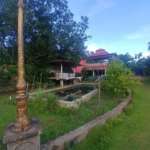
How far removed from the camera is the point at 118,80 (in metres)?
15.0

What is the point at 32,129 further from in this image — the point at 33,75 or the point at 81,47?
the point at 81,47

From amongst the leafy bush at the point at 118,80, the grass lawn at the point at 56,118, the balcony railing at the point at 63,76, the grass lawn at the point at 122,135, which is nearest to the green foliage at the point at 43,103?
the grass lawn at the point at 56,118

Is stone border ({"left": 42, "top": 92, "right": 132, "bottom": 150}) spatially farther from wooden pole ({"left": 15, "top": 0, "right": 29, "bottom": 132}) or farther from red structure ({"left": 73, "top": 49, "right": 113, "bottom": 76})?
red structure ({"left": 73, "top": 49, "right": 113, "bottom": 76})

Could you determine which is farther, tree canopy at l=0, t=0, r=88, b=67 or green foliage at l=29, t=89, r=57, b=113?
tree canopy at l=0, t=0, r=88, b=67

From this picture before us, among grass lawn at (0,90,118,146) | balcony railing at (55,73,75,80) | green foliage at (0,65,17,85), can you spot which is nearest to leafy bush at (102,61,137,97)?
grass lawn at (0,90,118,146)

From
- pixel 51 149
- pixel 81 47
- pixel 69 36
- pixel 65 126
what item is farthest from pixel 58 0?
pixel 51 149

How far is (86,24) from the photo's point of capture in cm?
2173

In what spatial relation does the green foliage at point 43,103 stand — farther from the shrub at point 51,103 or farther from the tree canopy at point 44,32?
the tree canopy at point 44,32

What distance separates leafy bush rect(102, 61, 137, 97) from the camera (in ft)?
49.3

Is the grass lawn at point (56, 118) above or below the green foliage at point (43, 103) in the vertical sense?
below

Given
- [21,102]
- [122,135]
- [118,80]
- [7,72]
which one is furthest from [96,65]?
[21,102]

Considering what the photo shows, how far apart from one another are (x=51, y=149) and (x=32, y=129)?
1.74 m

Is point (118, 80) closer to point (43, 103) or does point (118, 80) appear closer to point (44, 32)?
point (43, 103)

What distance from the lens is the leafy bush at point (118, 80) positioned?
15.0m
